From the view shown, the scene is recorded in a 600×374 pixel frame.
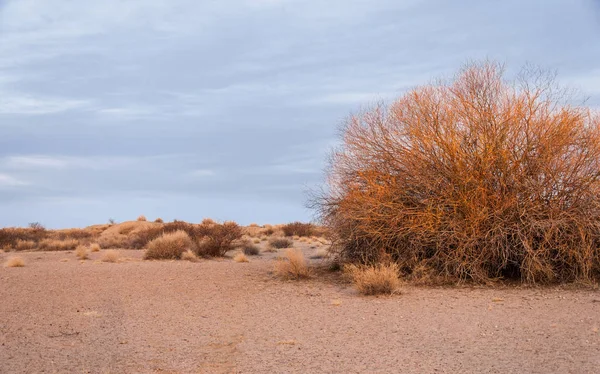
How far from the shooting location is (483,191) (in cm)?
1580

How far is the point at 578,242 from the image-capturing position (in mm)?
15477

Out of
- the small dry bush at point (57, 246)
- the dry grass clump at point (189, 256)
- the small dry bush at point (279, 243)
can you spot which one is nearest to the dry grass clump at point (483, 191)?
the dry grass clump at point (189, 256)

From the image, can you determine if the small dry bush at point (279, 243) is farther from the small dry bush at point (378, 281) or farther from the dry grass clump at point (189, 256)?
the small dry bush at point (378, 281)

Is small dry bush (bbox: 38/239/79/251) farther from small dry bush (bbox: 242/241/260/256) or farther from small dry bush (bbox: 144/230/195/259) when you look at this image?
small dry bush (bbox: 242/241/260/256)

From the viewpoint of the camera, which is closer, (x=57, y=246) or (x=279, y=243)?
(x=279, y=243)

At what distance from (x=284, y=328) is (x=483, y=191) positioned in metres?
6.86

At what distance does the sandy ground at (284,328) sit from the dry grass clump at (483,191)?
A: 1.04 m

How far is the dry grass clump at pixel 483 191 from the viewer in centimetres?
1564

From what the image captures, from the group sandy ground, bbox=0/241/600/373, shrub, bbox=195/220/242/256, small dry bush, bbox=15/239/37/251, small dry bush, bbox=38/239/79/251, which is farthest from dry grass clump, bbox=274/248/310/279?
small dry bush, bbox=15/239/37/251

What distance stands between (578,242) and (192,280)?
10.4 metres

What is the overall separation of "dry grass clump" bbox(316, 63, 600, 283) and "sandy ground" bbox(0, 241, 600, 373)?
41.1 inches

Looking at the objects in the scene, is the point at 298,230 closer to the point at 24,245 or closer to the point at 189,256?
the point at 24,245

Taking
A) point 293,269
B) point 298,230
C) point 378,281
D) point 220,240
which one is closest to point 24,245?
point 220,240

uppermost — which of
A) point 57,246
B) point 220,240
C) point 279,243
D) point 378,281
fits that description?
point 220,240
